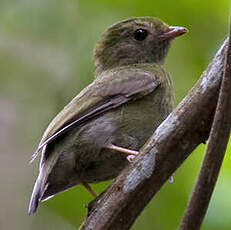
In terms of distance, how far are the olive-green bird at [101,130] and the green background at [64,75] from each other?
0.59m

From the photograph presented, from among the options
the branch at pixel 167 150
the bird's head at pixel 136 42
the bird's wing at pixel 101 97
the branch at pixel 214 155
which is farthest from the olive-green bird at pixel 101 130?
the branch at pixel 214 155

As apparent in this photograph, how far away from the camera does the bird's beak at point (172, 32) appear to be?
16.8 ft

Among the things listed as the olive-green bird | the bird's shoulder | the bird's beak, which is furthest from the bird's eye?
the olive-green bird

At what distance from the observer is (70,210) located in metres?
4.88

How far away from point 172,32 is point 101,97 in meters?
1.11

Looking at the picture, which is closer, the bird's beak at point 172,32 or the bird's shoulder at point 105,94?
the bird's shoulder at point 105,94

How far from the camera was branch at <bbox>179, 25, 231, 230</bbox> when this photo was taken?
2705 mm

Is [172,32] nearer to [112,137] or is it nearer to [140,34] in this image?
[140,34]

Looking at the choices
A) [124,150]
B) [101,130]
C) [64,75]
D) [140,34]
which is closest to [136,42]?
[140,34]

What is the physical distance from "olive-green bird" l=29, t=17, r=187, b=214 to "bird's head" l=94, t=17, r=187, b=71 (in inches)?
19.5

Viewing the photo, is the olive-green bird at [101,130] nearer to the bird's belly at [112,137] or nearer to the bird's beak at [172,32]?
the bird's belly at [112,137]

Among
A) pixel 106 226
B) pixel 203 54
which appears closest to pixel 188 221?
pixel 106 226

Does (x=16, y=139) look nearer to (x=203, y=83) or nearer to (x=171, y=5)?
(x=171, y=5)

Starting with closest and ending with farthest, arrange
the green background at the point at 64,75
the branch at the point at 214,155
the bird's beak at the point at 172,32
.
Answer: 1. the branch at the point at 214,155
2. the green background at the point at 64,75
3. the bird's beak at the point at 172,32
